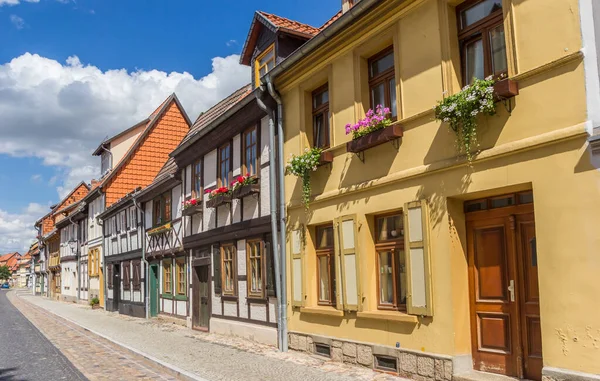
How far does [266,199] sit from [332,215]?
279 cm

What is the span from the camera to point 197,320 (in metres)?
17.4

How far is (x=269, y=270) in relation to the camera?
41.4 feet

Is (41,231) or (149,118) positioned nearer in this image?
(149,118)

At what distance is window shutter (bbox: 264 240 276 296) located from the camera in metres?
12.5

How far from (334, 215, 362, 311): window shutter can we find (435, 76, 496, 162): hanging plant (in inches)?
107

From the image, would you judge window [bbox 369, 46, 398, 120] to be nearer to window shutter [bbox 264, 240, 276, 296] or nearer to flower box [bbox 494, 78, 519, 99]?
flower box [bbox 494, 78, 519, 99]

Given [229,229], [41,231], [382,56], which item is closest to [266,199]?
[229,229]

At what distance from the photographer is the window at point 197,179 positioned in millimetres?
16969

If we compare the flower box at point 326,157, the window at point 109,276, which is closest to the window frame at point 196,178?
the flower box at point 326,157

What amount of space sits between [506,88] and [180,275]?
14658 millimetres

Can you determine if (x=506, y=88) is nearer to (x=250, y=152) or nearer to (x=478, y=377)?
(x=478, y=377)

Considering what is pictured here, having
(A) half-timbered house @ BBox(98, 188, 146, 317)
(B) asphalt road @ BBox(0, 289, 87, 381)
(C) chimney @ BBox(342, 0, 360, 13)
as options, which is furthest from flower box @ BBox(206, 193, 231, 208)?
(A) half-timbered house @ BBox(98, 188, 146, 317)

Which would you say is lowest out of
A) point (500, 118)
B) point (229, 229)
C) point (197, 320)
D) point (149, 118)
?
point (197, 320)

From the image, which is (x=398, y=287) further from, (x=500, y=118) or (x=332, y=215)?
(x=500, y=118)
